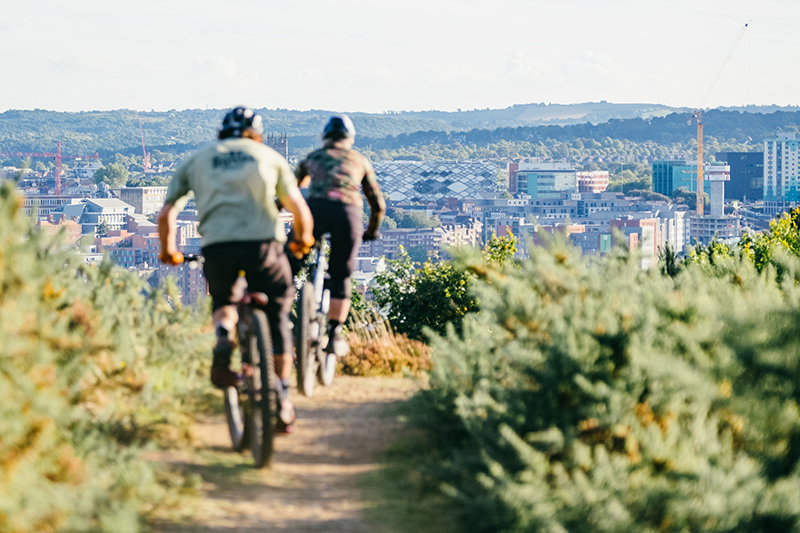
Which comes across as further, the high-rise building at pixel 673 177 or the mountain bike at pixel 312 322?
the high-rise building at pixel 673 177

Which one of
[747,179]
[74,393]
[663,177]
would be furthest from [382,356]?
[747,179]

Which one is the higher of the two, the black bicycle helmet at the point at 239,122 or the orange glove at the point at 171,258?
the black bicycle helmet at the point at 239,122

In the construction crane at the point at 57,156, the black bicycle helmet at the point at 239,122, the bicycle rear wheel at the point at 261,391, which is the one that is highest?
the construction crane at the point at 57,156

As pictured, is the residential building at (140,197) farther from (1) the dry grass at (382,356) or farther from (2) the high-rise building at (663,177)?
(1) the dry grass at (382,356)

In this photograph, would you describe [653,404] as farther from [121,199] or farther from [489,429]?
[121,199]

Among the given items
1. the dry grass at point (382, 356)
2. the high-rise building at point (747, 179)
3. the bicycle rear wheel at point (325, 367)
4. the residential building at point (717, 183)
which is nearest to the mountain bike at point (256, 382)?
the bicycle rear wheel at point (325, 367)

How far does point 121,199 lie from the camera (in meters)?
127

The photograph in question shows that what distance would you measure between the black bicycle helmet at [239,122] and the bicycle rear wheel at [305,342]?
119 centimetres

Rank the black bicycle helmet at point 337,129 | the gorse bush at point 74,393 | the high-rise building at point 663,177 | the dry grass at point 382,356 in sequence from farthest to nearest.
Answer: the high-rise building at point 663,177 → the dry grass at point 382,356 → the black bicycle helmet at point 337,129 → the gorse bush at point 74,393

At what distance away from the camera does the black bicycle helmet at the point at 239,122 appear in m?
3.73

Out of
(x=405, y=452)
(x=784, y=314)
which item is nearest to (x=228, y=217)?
(x=405, y=452)

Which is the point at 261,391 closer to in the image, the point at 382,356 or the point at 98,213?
the point at 382,356

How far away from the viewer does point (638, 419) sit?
271 cm

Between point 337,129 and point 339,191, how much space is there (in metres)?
0.39
